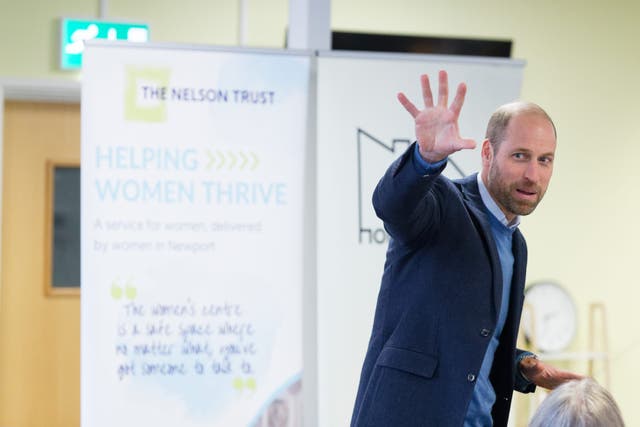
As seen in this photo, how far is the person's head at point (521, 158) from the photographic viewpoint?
5.72ft

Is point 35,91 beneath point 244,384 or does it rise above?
above

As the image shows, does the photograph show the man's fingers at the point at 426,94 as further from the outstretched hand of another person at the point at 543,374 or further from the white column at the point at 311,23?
the white column at the point at 311,23

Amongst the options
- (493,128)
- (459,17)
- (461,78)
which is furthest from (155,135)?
(459,17)

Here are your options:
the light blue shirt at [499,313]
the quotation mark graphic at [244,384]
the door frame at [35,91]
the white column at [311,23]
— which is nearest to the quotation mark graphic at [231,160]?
the white column at [311,23]

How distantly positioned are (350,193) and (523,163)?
4.92 feet

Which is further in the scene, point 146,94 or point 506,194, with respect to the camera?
point 146,94

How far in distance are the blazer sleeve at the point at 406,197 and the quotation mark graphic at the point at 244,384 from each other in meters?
1.67

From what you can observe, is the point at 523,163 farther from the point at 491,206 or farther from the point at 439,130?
the point at 439,130

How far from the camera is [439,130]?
5.03ft

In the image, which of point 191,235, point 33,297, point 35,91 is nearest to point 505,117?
point 191,235

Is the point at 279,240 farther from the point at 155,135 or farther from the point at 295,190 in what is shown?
the point at 155,135

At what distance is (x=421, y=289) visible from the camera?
1.70 metres

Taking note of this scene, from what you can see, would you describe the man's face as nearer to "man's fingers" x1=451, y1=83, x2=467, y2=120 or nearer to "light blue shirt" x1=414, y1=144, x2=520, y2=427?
"light blue shirt" x1=414, y1=144, x2=520, y2=427

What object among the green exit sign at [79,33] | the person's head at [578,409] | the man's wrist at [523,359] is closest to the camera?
the person's head at [578,409]
